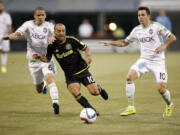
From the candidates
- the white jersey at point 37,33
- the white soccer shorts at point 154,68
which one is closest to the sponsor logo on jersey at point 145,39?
the white soccer shorts at point 154,68

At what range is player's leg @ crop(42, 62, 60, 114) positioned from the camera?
877 centimetres

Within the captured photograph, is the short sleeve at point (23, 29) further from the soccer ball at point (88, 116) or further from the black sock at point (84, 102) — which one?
the soccer ball at point (88, 116)

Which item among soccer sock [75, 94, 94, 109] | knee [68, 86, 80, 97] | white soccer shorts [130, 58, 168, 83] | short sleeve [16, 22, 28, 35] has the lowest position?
soccer sock [75, 94, 94, 109]

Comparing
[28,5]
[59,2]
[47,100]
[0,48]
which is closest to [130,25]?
[59,2]

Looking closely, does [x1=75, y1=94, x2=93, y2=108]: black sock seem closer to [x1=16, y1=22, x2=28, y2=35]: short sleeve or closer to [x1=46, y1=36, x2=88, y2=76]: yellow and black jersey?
[x1=46, y1=36, x2=88, y2=76]: yellow and black jersey

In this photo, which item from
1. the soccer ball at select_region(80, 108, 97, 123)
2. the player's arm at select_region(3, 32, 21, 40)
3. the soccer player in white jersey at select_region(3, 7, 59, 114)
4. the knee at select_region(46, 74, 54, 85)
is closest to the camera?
the soccer ball at select_region(80, 108, 97, 123)

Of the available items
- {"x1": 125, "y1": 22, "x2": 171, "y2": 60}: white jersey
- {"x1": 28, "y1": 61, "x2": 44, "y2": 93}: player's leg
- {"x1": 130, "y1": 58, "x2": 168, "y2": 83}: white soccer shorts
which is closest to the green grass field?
{"x1": 28, "y1": 61, "x2": 44, "y2": 93}: player's leg

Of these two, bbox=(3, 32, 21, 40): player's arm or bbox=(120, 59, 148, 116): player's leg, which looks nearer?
bbox=(120, 59, 148, 116): player's leg

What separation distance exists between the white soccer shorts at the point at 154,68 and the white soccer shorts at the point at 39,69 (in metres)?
2.02

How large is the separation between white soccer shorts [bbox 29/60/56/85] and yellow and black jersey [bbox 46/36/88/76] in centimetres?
99

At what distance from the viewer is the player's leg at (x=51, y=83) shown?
877cm

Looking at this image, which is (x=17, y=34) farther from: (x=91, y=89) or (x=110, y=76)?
(x=110, y=76)

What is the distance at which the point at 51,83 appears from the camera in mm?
9062

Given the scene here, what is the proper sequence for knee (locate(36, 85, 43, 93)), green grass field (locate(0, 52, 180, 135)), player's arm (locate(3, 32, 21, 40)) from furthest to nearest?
knee (locate(36, 85, 43, 93))
player's arm (locate(3, 32, 21, 40))
green grass field (locate(0, 52, 180, 135))
